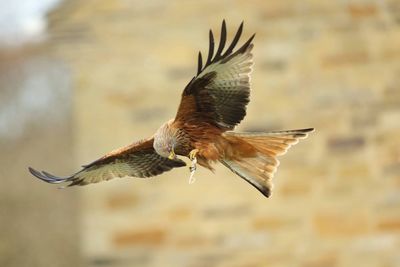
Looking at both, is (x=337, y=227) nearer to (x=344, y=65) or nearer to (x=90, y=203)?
(x=344, y=65)

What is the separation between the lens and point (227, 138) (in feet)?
6.06

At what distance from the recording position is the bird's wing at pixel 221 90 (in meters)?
1.81

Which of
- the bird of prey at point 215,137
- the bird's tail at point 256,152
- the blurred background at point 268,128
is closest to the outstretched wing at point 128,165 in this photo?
the bird of prey at point 215,137

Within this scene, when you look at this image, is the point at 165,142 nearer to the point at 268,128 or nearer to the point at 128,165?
the point at 128,165

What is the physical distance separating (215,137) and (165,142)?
0.48 ft

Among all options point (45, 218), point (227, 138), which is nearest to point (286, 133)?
point (227, 138)

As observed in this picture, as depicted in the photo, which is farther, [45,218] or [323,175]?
[45,218]

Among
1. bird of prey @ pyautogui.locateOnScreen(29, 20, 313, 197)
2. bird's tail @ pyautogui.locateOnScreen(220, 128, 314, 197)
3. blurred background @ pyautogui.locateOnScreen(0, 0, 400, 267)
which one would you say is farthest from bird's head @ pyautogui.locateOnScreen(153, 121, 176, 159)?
blurred background @ pyautogui.locateOnScreen(0, 0, 400, 267)

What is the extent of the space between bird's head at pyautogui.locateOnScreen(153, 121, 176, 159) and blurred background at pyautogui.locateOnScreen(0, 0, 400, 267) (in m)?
3.69

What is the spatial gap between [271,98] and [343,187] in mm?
642

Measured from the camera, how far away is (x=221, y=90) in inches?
75.8

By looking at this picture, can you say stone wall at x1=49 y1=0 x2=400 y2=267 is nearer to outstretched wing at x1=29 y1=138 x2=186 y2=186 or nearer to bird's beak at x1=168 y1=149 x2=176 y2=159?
outstretched wing at x1=29 y1=138 x2=186 y2=186

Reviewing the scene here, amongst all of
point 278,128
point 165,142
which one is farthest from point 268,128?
point 165,142

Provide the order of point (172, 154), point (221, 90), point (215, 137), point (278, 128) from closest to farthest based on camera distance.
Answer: point (172, 154) < point (215, 137) < point (221, 90) < point (278, 128)
